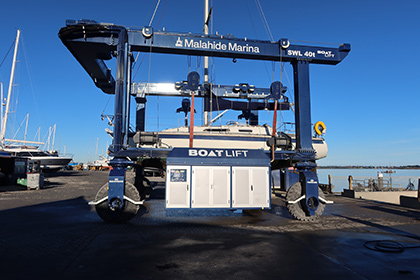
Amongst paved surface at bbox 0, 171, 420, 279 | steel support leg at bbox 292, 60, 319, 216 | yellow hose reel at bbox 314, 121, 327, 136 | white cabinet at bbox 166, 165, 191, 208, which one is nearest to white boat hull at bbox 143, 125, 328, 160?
yellow hose reel at bbox 314, 121, 327, 136

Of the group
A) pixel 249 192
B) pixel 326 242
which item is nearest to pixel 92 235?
pixel 249 192

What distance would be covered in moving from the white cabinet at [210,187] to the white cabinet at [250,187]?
294mm

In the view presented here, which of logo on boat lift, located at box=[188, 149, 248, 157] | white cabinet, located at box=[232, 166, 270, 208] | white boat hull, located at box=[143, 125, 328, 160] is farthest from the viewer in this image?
white boat hull, located at box=[143, 125, 328, 160]

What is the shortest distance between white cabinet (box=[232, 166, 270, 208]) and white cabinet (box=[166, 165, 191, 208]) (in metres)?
1.63

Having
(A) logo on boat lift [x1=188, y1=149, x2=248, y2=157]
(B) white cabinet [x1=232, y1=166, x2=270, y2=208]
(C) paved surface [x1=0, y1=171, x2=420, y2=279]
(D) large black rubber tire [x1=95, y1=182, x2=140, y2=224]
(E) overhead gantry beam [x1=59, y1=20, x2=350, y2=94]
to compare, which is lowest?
(C) paved surface [x1=0, y1=171, x2=420, y2=279]

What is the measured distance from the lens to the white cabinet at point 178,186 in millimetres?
9188

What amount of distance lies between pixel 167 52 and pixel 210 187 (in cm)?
580

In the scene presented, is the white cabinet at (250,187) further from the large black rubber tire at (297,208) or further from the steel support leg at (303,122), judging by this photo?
the steel support leg at (303,122)

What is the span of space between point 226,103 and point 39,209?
14715 mm

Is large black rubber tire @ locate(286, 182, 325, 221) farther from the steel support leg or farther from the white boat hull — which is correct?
the white boat hull

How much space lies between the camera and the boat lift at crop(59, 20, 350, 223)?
9520mm

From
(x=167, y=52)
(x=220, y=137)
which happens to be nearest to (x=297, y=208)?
(x=220, y=137)

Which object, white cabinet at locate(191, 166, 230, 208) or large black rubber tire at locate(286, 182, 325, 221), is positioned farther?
large black rubber tire at locate(286, 182, 325, 221)

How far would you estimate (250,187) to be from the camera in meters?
9.59
